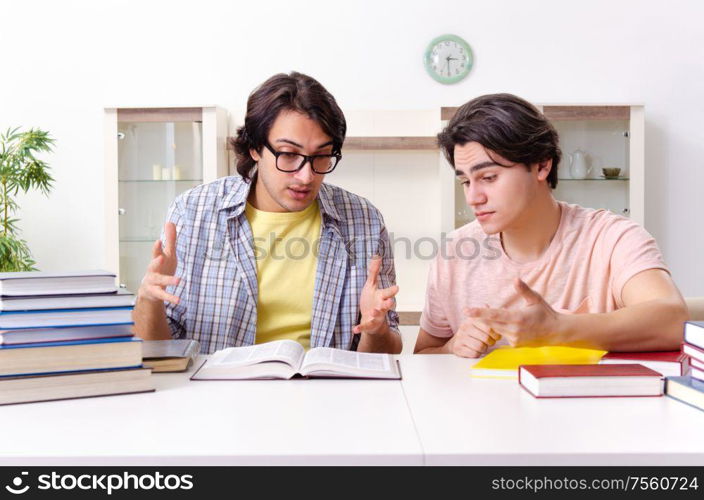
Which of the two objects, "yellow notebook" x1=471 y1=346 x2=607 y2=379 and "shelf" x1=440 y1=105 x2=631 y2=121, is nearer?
"yellow notebook" x1=471 y1=346 x2=607 y2=379

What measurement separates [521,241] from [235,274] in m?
0.83

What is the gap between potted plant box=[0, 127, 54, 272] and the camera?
12.4 feet

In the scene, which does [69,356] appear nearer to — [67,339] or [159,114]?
[67,339]

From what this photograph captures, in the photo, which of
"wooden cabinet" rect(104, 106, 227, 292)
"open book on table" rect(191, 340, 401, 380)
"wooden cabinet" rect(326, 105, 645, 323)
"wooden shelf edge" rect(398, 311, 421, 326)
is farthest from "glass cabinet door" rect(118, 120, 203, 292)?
"open book on table" rect(191, 340, 401, 380)

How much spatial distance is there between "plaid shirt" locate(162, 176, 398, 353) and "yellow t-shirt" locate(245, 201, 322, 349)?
0.02 meters

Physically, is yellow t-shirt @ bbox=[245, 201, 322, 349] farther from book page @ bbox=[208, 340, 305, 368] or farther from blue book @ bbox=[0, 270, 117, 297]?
blue book @ bbox=[0, 270, 117, 297]

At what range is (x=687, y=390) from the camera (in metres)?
1.19

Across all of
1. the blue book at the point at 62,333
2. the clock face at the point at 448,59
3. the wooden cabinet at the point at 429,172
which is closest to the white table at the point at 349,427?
the blue book at the point at 62,333

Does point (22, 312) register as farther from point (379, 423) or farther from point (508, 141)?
point (508, 141)

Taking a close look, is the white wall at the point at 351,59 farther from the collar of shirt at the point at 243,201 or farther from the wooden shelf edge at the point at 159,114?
the collar of shirt at the point at 243,201

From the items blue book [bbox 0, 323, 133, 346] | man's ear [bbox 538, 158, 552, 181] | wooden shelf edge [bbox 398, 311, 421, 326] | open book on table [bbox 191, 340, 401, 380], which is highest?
man's ear [bbox 538, 158, 552, 181]

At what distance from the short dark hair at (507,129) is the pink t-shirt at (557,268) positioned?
216mm
